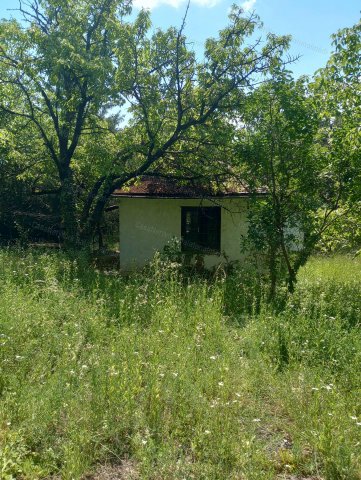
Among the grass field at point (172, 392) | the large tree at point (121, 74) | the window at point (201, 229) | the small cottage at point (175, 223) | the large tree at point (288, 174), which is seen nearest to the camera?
the grass field at point (172, 392)

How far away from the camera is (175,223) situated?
12.9m

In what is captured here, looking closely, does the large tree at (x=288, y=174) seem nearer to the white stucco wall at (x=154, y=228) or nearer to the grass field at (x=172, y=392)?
the grass field at (x=172, y=392)

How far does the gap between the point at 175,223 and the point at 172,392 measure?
9.23 metres

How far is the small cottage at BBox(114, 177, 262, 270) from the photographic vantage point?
12258mm

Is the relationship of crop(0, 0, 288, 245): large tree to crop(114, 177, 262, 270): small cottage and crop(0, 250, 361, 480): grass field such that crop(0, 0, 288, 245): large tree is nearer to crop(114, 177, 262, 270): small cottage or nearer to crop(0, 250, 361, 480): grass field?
crop(114, 177, 262, 270): small cottage

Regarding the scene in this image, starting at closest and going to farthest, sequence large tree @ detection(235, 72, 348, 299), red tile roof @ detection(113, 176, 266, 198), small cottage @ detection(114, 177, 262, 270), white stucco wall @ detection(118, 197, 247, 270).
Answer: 1. large tree @ detection(235, 72, 348, 299)
2. red tile roof @ detection(113, 176, 266, 198)
3. small cottage @ detection(114, 177, 262, 270)
4. white stucco wall @ detection(118, 197, 247, 270)

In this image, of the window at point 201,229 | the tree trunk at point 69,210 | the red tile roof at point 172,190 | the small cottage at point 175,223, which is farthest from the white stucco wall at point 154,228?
the tree trunk at point 69,210

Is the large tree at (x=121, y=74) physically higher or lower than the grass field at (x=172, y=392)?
higher

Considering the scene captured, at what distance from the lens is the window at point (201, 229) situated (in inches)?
495

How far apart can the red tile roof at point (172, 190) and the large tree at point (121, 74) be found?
1.22m

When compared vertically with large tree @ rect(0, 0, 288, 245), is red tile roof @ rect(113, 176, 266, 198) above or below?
below

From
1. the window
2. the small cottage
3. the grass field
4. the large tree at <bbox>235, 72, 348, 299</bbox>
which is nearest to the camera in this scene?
the grass field

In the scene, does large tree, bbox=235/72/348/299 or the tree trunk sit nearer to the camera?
large tree, bbox=235/72/348/299

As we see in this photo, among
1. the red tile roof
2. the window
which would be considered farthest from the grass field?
the window
